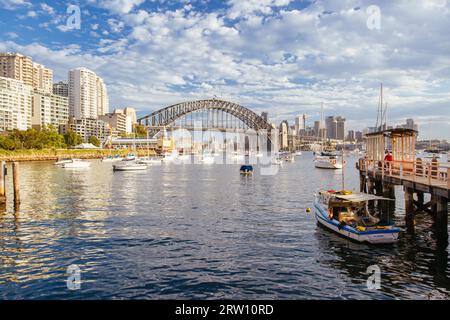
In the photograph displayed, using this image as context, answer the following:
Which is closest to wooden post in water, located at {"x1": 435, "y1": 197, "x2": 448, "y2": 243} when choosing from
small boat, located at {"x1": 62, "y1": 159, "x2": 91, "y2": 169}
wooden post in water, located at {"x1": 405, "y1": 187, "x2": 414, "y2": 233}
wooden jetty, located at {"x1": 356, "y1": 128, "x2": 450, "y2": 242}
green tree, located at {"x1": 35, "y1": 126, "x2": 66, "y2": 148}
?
wooden jetty, located at {"x1": 356, "y1": 128, "x2": 450, "y2": 242}

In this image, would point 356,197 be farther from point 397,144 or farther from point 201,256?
point 201,256

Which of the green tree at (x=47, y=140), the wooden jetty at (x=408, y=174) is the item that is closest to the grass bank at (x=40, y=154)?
the green tree at (x=47, y=140)

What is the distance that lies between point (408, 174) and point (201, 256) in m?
19.3

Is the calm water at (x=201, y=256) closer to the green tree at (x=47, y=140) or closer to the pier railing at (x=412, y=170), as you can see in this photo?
the pier railing at (x=412, y=170)

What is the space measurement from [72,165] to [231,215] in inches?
2982

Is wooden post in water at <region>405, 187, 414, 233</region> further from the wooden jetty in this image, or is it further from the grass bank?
the grass bank

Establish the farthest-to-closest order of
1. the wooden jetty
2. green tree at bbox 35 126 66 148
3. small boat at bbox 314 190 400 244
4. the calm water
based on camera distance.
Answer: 1. green tree at bbox 35 126 66 148
2. the wooden jetty
3. small boat at bbox 314 190 400 244
4. the calm water

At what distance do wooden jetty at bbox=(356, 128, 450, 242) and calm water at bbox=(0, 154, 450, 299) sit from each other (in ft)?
6.28

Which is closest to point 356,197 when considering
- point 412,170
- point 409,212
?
point 409,212

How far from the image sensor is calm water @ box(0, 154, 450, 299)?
16844mm

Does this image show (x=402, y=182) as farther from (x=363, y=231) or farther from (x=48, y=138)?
(x=48, y=138)

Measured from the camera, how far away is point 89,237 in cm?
2602

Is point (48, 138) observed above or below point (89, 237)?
above
